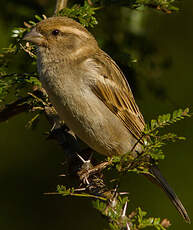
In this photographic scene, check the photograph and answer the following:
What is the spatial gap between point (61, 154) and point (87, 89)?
111 centimetres

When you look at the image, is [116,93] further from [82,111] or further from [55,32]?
[55,32]

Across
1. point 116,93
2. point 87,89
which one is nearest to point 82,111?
point 87,89

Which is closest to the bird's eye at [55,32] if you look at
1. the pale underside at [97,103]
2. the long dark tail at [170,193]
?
the pale underside at [97,103]

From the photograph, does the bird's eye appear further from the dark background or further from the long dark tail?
the long dark tail

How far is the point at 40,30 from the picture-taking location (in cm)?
386

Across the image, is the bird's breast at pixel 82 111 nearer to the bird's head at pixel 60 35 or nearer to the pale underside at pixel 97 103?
the pale underside at pixel 97 103

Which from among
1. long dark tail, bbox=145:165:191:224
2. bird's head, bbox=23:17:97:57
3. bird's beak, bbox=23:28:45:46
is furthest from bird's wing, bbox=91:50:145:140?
bird's beak, bbox=23:28:45:46

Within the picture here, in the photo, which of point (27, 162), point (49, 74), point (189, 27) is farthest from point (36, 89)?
point (189, 27)

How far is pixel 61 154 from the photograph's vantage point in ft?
15.4

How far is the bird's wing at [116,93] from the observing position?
3990 millimetres

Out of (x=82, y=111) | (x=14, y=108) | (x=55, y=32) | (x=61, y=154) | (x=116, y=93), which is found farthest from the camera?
(x=61, y=154)

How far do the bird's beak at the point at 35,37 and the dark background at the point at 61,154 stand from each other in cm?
51

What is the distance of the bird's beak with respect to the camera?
12.3 feet

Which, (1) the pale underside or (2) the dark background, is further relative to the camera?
(2) the dark background
